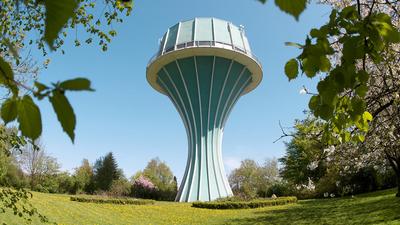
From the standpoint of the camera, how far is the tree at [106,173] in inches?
1438

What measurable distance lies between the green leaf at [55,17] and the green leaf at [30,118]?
6.4 inches

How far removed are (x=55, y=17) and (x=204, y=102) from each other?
25.0 m

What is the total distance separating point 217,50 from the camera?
24.7 m

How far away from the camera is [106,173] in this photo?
121ft

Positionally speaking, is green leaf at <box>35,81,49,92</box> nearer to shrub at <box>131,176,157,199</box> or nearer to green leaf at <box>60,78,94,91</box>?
green leaf at <box>60,78,94,91</box>

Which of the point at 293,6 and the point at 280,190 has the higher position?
the point at 280,190

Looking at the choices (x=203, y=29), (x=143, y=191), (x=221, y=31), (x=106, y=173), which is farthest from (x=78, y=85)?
(x=106, y=173)

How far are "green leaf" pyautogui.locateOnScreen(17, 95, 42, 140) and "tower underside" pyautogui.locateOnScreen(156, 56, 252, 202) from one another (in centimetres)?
2406

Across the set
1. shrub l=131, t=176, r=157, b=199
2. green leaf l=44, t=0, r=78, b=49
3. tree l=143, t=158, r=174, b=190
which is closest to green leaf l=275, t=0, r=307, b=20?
green leaf l=44, t=0, r=78, b=49

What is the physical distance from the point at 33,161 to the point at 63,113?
134ft

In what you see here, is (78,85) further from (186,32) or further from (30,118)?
(186,32)

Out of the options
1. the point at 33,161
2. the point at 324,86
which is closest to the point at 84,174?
the point at 33,161

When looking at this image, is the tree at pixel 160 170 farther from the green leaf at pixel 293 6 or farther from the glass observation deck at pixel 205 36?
the green leaf at pixel 293 6

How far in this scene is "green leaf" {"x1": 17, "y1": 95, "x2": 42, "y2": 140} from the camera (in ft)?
2.10
